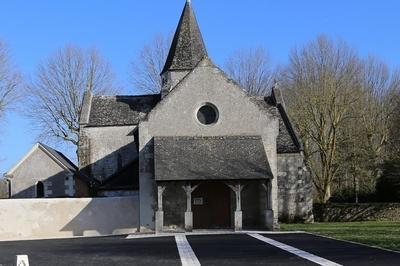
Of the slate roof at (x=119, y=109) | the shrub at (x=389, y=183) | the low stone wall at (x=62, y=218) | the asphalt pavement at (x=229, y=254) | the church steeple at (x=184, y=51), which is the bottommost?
the asphalt pavement at (x=229, y=254)

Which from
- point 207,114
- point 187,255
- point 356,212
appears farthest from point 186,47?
point 187,255

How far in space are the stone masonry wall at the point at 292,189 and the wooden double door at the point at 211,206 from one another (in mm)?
5067

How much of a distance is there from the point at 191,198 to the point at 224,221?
6.74ft

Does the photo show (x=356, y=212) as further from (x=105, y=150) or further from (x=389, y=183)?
(x=105, y=150)

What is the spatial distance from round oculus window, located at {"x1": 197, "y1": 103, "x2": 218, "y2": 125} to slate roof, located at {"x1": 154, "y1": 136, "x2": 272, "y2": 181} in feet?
2.97

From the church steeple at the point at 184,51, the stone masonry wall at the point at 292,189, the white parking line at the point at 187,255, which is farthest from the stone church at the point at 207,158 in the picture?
the church steeple at the point at 184,51

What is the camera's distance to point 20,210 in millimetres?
28172

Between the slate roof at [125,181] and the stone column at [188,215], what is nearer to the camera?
the stone column at [188,215]

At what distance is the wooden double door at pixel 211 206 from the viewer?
29062 mm

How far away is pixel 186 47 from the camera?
37.5 meters

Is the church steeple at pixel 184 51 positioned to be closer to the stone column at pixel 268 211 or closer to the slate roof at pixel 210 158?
the slate roof at pixel 210 158

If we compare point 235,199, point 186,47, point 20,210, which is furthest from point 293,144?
point 20,210

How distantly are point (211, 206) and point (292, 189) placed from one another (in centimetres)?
628

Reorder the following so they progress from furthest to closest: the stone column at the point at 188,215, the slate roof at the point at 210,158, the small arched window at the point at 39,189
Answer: the small arched window at the point at 39,189 < the slate roof at the point at 210,158 < the stone column at the point at 188,215
